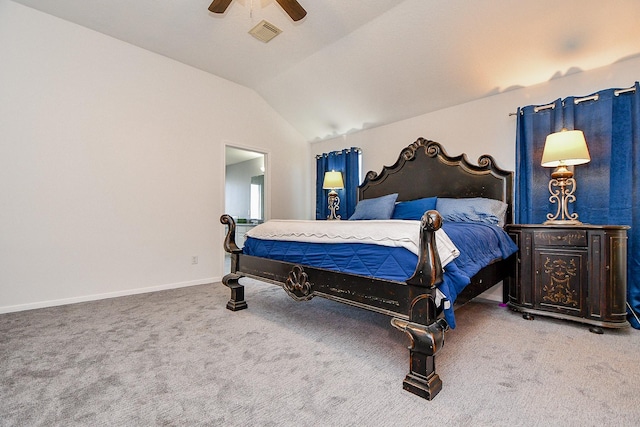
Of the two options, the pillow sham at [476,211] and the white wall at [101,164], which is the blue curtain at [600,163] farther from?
the white wall at [101,164]

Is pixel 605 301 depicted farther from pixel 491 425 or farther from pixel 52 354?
pixel 52 354

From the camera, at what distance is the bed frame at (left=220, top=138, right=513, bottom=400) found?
1.50 meters

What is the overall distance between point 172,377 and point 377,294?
1224 millimetres

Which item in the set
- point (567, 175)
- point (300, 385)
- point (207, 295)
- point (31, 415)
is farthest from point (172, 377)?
point (567, 175)

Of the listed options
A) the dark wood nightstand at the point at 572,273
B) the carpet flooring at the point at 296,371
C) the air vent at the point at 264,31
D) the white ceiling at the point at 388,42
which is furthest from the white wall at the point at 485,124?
the air vent at the point at 264,31

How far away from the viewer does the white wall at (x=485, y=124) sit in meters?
2.72

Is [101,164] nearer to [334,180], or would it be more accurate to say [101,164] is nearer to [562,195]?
[334,180]

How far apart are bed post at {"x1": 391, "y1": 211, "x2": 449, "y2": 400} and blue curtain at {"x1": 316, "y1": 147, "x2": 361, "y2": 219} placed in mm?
3138

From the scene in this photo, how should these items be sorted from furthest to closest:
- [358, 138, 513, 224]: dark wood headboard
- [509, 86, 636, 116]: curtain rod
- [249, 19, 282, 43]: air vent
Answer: [358, 138, 513, 224]: dark wood headboard, [249, 19, 282, 43]: air vent, [509, 86, 636, 116]: curtain rod

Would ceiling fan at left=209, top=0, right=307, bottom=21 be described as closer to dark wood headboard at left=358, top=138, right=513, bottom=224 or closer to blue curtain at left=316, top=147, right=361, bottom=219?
dark wood headboard at left=358, top=138, right=513, bottom=224

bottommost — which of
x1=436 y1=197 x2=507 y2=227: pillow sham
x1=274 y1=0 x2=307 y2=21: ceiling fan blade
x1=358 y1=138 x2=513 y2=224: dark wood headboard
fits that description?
x1=436 y1=197 x2=507 y2=227: pillow sham

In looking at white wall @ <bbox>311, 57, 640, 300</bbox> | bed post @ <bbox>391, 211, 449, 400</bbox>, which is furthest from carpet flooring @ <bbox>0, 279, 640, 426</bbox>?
white wall @ <bbox>311, 57, 640, 300</bbox>

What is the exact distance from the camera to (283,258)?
245cm

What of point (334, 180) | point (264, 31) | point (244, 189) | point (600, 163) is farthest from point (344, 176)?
point (244, 189)
